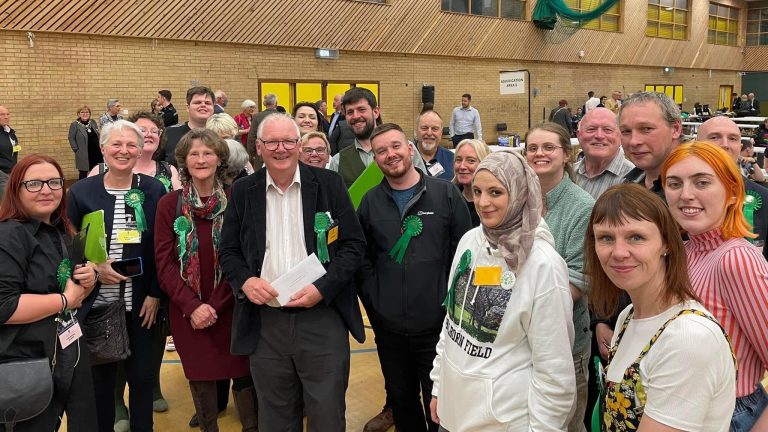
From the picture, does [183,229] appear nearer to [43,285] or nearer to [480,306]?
[43,285]

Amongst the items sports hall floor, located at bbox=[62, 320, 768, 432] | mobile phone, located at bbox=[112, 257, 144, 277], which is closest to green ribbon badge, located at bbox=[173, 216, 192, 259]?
mobile phone, located at bbox=[112, 257, 144, 277]

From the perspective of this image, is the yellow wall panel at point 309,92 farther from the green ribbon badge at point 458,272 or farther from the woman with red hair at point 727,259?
the woman with red hair at point 727,259

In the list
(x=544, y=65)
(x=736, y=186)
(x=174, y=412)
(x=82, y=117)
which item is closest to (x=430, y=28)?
(x=544, y=65)

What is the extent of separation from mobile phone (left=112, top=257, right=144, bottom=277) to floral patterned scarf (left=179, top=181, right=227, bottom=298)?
22cm

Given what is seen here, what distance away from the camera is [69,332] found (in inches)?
104

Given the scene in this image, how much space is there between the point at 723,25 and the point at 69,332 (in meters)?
33.5

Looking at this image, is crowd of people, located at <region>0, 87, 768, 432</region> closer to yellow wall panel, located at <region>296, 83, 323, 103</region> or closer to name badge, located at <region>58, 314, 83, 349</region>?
name badge, located at <region>58, 314, 83, 349</region>

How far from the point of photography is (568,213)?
2486mm

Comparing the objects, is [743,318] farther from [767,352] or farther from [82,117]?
[82,117]

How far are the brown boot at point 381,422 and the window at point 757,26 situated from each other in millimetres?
34333

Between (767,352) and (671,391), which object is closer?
(671,391)

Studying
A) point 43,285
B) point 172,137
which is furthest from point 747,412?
point 172,137

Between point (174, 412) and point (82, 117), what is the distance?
8.35 m

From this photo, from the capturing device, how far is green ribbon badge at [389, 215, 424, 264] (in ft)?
9.30
